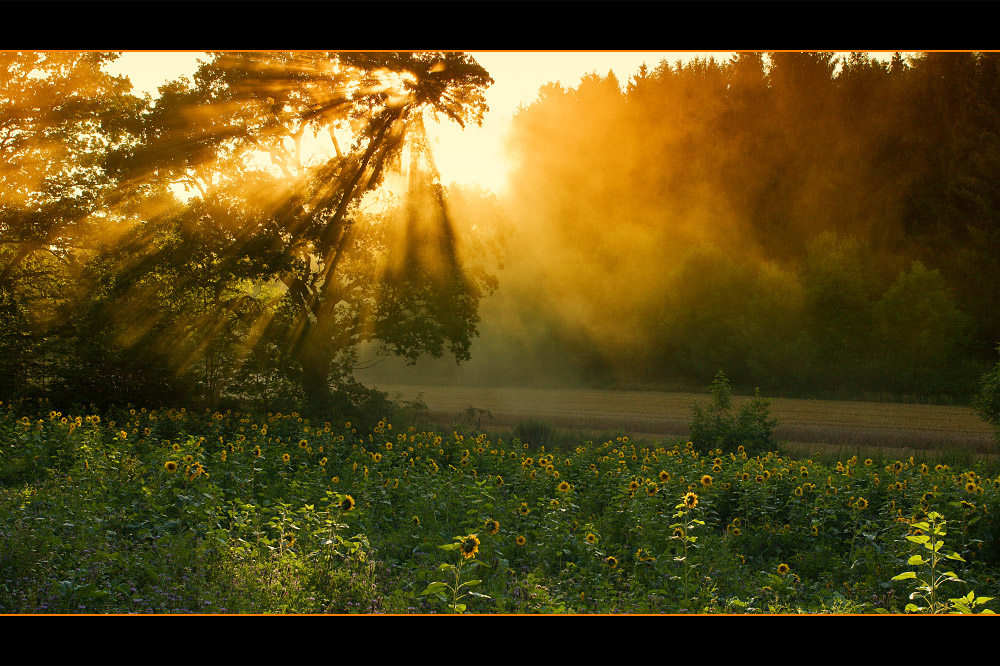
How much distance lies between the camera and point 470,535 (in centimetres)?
337

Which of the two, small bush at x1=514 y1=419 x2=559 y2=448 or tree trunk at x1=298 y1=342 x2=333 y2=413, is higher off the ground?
tree trunk at x1=298 y1=342 x2=333 y2=413

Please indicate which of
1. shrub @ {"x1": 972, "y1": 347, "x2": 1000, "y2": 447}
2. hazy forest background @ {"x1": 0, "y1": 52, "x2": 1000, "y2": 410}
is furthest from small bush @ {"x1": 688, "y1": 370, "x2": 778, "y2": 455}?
hazy forest background @ {"x1": 0, "y1": 52, "x2": 1000, "y2": 410}

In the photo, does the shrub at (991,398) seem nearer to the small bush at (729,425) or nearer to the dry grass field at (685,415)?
the dry grass field at (685,415)

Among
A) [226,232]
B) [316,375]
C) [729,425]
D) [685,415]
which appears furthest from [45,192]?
[685,415]

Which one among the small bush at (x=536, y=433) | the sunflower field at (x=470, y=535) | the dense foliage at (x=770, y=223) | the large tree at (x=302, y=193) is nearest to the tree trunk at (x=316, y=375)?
→ the large tree at (x=302, y=193)

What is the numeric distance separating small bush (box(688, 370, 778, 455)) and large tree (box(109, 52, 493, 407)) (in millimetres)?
5196

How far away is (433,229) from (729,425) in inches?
257

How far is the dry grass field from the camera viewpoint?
468 inches

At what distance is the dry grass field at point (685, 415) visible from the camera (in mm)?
11883

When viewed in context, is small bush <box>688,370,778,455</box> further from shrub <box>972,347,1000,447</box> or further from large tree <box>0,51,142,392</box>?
large tree <box>0,51,142,392</box>

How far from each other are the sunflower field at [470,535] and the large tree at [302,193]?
4763 mm

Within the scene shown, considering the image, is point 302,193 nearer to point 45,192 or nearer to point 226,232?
point 226,232
